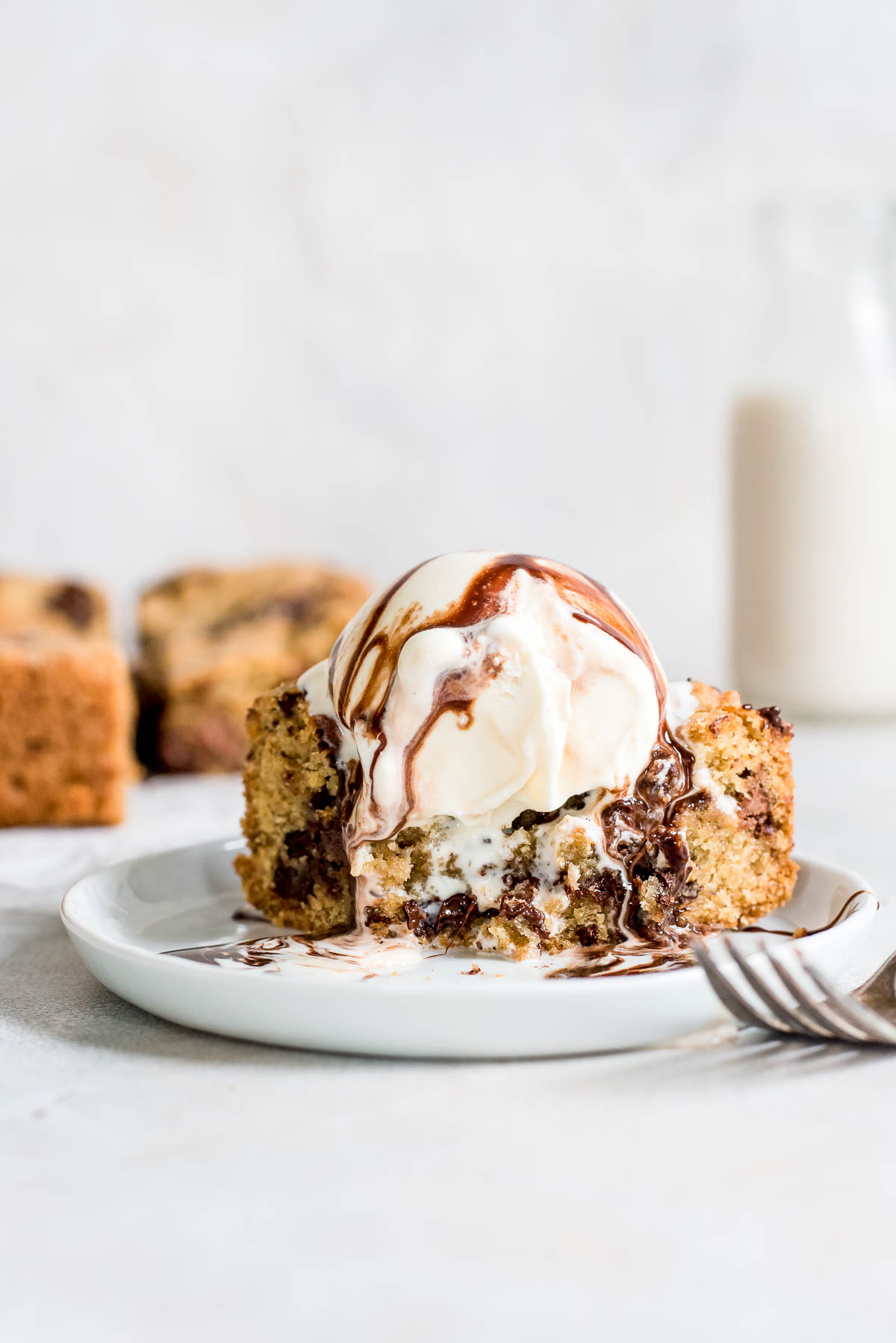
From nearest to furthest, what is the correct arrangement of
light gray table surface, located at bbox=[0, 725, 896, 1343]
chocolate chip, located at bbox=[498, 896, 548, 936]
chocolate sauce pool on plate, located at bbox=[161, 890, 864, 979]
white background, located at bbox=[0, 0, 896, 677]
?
light gray table surface, located at bbox=[0, 725, 896, 1343], chocolate sauce pool on plate, located at bbox=[161, 890, 864, 979], chocolate chip, located at bbox=[498, 896, 548, 936], white background, located at bbox=[0, 0, 896, 677]

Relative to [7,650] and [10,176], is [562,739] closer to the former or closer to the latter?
[7,650]

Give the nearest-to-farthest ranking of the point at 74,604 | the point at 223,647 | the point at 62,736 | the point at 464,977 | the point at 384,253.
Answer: the point at 464,977 < the point at 62,736 < the point at 223,647 < the point at 74,604 < the point at 384,253

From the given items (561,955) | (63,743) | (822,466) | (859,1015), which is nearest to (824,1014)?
(859,1015)

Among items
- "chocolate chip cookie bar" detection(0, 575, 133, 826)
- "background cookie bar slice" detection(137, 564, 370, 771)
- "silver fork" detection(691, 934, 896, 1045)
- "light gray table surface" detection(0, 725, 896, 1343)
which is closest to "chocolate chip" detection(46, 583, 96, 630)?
"background cookie bar slice" detection(137, 564, 370, 771)

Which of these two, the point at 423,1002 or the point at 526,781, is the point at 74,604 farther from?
the point at 423,1002

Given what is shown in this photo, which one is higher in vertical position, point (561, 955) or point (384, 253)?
point (384, 253)

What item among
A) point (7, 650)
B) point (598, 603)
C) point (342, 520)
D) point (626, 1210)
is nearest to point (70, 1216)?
point (626, 1210)

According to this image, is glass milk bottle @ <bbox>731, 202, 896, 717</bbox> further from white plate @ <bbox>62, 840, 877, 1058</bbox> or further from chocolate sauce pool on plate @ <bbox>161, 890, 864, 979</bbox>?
white plate @ <bbox>62, 840, 877, 1058</bbox>
